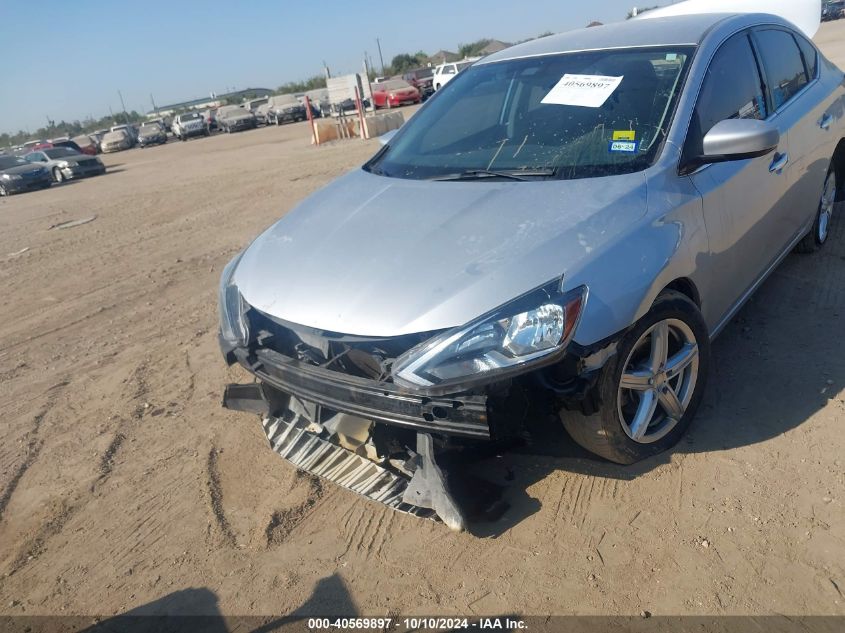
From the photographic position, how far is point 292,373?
8.51 ft

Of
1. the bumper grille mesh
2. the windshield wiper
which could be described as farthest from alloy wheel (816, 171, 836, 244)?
the bumper grille mesh

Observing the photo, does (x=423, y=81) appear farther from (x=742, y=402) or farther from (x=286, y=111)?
(x=742, y=402)

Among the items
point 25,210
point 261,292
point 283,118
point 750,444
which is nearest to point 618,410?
point 750,444

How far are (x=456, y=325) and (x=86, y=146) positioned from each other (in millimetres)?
43333

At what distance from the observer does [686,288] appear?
2855mm

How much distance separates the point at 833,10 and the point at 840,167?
151 feet

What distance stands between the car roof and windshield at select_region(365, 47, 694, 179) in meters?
0.07

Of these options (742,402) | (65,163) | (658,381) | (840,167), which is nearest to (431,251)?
(658,381)

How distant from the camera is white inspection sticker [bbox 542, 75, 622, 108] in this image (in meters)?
3.20

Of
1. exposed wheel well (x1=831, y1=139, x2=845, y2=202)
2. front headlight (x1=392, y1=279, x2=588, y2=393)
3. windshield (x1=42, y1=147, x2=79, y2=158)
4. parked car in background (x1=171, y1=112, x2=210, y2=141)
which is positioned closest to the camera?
front headlight (x1=392, y1=279, x2=588, y2=393)

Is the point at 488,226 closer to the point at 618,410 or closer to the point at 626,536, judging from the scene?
the point at 618,410

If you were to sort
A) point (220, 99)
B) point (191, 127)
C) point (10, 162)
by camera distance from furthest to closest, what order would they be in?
point (220, 99)
point (191, 127)
point (10, 162)

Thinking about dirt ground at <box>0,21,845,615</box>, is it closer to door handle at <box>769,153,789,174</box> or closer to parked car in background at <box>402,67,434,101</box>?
door handle at <box>769,153,789,174</box>

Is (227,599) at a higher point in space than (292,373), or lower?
lower
